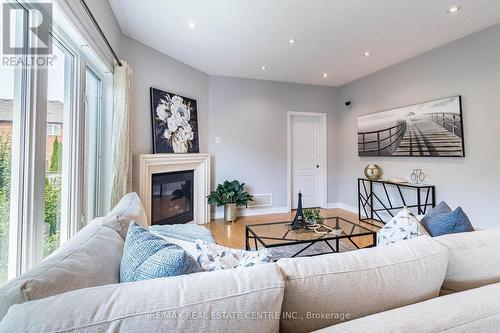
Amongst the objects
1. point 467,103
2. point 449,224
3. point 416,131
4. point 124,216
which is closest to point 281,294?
point 124,216

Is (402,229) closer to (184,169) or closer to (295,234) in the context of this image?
(295,234)

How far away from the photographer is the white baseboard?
418 cm

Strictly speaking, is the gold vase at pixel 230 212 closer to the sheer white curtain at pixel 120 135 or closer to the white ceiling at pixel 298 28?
the sheer white curtain at pixel 120 135

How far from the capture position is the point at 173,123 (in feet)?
11.1

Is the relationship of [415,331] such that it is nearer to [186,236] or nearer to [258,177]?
[186,236]

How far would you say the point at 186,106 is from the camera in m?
3.63

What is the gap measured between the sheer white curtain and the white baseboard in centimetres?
199

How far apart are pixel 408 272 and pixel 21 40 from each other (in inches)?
77.9

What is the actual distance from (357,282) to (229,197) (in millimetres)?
3268

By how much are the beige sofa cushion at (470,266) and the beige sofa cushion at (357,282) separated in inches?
4.0

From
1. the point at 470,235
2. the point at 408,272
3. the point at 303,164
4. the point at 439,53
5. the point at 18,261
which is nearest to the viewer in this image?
the point at 408,272

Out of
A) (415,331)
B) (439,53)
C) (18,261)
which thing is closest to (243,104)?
(439,53)

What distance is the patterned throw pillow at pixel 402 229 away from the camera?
1.27 metres

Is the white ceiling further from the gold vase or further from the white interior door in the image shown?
the gold vase
